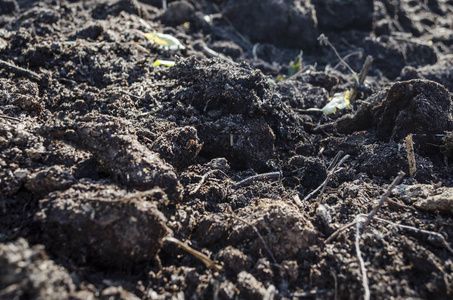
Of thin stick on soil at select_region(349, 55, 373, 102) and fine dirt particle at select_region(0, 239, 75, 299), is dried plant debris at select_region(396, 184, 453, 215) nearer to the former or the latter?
thin stick on soil at select_region(349, 55, 373, 102)

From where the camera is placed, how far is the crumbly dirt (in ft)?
5.16

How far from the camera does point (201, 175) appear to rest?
2.11m

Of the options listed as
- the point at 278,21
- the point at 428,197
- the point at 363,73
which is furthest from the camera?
the point at 278,21

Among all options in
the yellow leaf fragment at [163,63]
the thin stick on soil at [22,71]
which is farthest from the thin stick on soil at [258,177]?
the thin stick on soil at [22,71]

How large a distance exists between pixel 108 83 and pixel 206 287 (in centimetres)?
181

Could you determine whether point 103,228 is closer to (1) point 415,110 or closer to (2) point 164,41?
(1) point 415,110

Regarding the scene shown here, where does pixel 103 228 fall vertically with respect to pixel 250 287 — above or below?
above

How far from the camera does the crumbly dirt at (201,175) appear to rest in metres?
1.57

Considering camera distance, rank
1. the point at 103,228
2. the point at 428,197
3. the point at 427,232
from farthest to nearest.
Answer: the point at 428,197
the point at 427,232
the point at 103,228

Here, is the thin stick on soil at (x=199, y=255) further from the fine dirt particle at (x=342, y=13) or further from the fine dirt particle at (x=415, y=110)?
the fine dirt particle at (x=342, y=13)

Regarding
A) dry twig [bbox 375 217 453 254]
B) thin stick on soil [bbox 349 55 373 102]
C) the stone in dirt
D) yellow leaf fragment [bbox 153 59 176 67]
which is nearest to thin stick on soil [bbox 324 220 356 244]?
dry twig [bbox 375 217 453 254]

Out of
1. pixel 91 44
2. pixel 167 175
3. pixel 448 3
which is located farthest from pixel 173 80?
pixel 448 3

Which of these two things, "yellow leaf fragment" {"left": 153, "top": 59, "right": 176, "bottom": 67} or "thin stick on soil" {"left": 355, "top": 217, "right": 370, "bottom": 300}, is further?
"yellow leaf fragment" {"left": 153, "top": 59, "right": 176, "bottom": 67}

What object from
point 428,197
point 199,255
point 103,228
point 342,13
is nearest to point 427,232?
point 428,197
